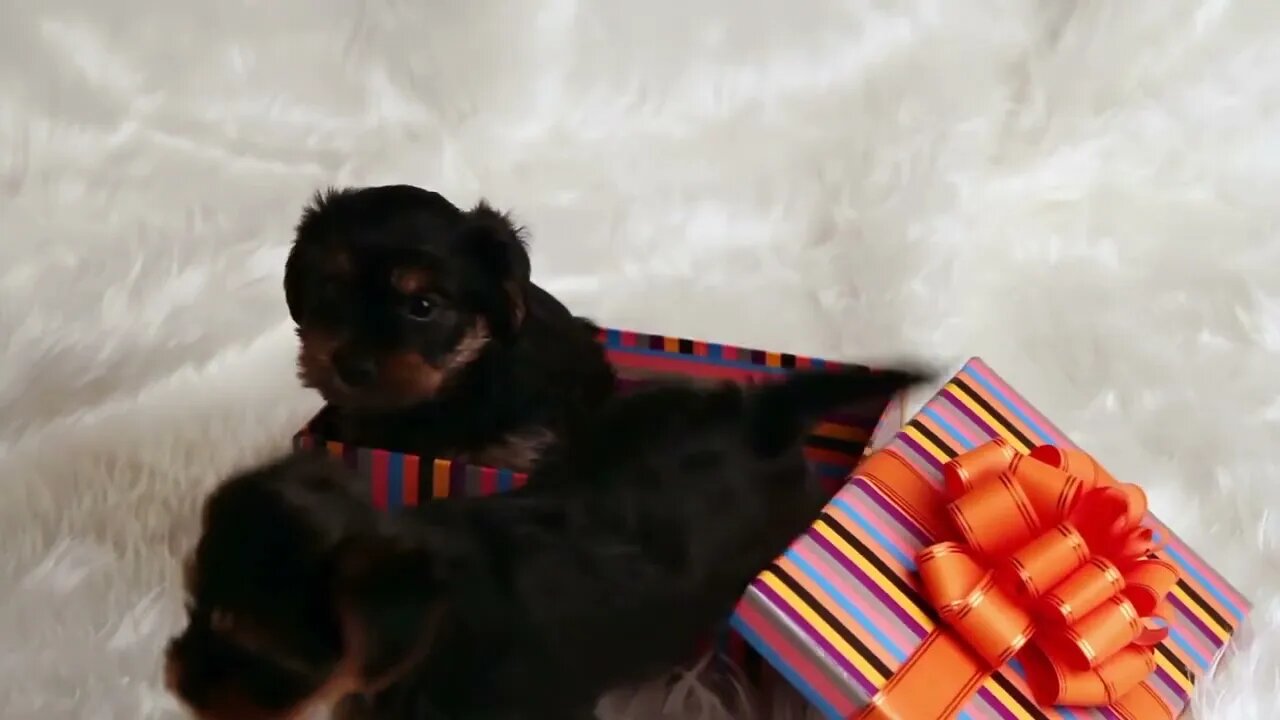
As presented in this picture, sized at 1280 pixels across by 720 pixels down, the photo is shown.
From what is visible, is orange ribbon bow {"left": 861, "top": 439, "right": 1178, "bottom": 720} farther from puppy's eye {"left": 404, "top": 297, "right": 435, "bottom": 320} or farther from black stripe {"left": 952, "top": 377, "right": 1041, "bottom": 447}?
puppy's eye {"left": 404, "top": 297, "right": 435, "bottom": 320}

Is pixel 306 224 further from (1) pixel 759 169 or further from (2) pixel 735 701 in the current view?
(1) pixel 759 169

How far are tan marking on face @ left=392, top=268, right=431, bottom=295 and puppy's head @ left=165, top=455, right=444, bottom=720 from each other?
0.32 meters

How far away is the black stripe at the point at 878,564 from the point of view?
101cm

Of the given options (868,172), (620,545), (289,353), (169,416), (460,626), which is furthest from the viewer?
(868,172)

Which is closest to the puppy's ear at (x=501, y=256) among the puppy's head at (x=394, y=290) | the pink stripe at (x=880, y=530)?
the puppy's head at (x=394, y=290)

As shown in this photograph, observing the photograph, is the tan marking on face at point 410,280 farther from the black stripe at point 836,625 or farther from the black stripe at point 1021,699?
the black stripe at point 1021,699

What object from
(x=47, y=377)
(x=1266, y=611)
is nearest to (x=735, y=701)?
(x=1266, y=611)

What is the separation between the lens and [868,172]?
186 centimetres

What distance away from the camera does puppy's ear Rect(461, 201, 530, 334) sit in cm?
113

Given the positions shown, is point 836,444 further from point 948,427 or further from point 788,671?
point 788,671

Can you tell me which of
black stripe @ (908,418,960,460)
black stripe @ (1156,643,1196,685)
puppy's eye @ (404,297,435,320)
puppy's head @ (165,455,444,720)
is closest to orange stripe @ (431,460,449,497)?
puppy's eye @ (404,297,435,320)

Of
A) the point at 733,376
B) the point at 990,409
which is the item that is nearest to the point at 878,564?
the point at 990,409

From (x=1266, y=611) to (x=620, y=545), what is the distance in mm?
723

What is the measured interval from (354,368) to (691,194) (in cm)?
91
